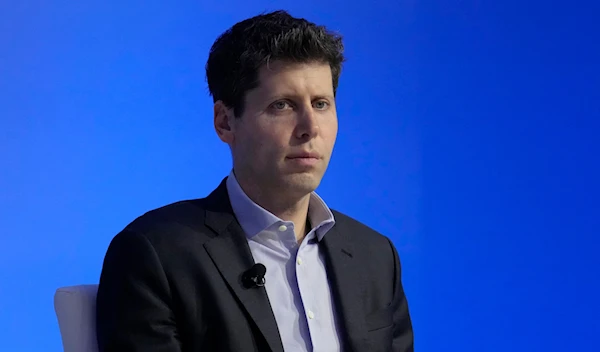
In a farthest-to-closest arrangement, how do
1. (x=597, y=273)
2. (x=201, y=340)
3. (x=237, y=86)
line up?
A: 1. (x=597, y=273)
2. (x=237, y=86)
3. (x=201, y=340)

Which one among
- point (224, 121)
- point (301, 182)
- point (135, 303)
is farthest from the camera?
point (224, 121)

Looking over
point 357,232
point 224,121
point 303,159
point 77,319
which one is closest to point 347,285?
point 357,232

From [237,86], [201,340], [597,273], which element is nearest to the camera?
[201,340]

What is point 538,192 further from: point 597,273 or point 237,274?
point 237,274

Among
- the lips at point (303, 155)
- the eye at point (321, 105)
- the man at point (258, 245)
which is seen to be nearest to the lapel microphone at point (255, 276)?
the man at point (258, 245)

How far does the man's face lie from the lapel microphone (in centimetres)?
16

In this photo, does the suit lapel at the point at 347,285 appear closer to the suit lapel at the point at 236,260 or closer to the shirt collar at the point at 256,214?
the shirt collar at the point at 256,214

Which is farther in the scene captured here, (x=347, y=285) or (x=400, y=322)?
(x=400, y=322)

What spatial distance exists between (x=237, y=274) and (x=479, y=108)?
88.5 inches

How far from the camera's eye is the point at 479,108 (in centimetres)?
356

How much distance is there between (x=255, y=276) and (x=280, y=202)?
163mm

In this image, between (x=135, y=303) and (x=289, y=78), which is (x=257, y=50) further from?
(x=135, y=303)

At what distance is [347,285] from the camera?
66.2 inches

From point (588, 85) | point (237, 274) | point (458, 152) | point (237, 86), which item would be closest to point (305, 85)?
point (237, 86)
